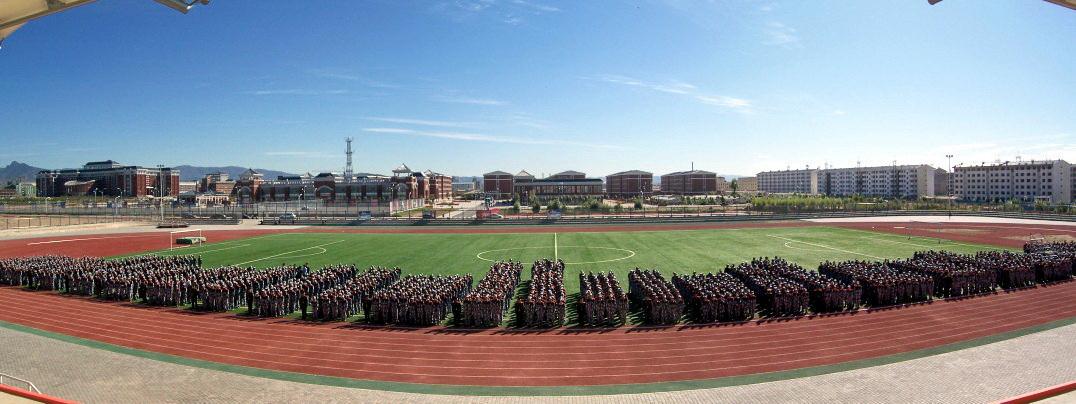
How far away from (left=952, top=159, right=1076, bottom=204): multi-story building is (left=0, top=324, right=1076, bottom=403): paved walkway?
112561 mm

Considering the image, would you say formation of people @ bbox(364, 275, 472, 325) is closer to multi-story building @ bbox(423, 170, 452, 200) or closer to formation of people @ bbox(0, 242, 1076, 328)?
formation of people @ bbox(0, 242, 1076, 328)

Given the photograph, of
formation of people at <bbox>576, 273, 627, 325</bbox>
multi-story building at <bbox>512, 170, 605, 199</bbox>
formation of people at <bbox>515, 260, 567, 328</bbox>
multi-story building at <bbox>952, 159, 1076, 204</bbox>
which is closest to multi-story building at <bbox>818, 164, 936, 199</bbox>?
multi-story building at <bbox>952, 159, 1076, 204</bbox>

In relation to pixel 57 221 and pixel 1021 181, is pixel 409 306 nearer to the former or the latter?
pixel 57 221

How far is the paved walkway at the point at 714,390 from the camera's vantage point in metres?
10.6

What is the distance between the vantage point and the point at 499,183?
125 metres

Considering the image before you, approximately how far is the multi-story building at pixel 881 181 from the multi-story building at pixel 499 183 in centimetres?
9349

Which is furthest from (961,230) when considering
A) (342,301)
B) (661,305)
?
(342,301)

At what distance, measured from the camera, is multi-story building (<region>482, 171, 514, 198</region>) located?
408ft

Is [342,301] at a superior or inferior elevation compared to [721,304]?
superior

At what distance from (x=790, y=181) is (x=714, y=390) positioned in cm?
18223

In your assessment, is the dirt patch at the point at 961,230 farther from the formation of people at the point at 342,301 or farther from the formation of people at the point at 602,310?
the formation of people at the point at 342,301

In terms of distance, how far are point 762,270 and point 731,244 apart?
15284 millimetres

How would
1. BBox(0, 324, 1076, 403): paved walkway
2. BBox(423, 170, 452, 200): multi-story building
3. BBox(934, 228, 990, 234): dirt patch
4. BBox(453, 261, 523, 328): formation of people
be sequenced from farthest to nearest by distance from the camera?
BBox(423, 170, 452, 200): multi-story building → BBox(934, 228, 990, 234): dirt patch → BBox(453, 261, 523, 328): formation of people → BBox(0, 324, 1076, 403): paved walkway

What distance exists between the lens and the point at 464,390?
1120cm
